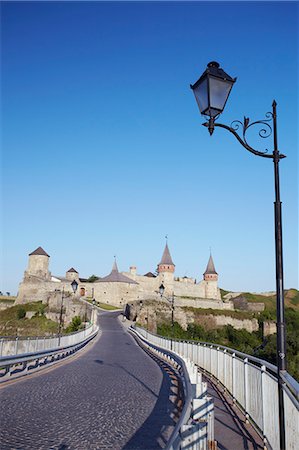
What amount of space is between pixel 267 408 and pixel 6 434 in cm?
375

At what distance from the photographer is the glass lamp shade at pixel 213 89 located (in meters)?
5.99

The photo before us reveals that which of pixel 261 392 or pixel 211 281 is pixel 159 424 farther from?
pixel 211 281

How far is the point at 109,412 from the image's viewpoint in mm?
8117

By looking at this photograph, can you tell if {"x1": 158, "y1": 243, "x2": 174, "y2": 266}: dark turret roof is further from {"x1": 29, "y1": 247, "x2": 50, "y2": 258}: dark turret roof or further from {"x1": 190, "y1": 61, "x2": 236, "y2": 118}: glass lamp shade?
{"x1": 190, "y1": 61, "x2": 236, "y2": 118}: glass lamp shade

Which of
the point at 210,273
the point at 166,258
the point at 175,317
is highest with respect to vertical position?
the point at 166,258

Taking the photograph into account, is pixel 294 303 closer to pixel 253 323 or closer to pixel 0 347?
pixel 253 323

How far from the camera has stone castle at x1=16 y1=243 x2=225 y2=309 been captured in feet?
300

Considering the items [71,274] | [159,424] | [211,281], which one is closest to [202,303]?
[211,281]

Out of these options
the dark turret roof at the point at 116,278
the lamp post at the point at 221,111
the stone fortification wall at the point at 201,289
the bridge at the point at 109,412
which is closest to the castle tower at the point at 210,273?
the stone fortification wall at the point at 201,289

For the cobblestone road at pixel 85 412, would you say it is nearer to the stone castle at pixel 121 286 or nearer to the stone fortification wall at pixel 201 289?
the stone castle at pixel 121 286

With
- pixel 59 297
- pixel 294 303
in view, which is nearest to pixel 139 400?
pixel 59 297

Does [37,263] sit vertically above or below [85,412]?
above

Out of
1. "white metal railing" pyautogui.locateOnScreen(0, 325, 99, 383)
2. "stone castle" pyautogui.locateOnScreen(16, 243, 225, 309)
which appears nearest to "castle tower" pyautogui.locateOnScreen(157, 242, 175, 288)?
"stone castle" pyautogui.locateOnScreen(16, 243, 225, 309)

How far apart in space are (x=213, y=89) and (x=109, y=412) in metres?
6.01
